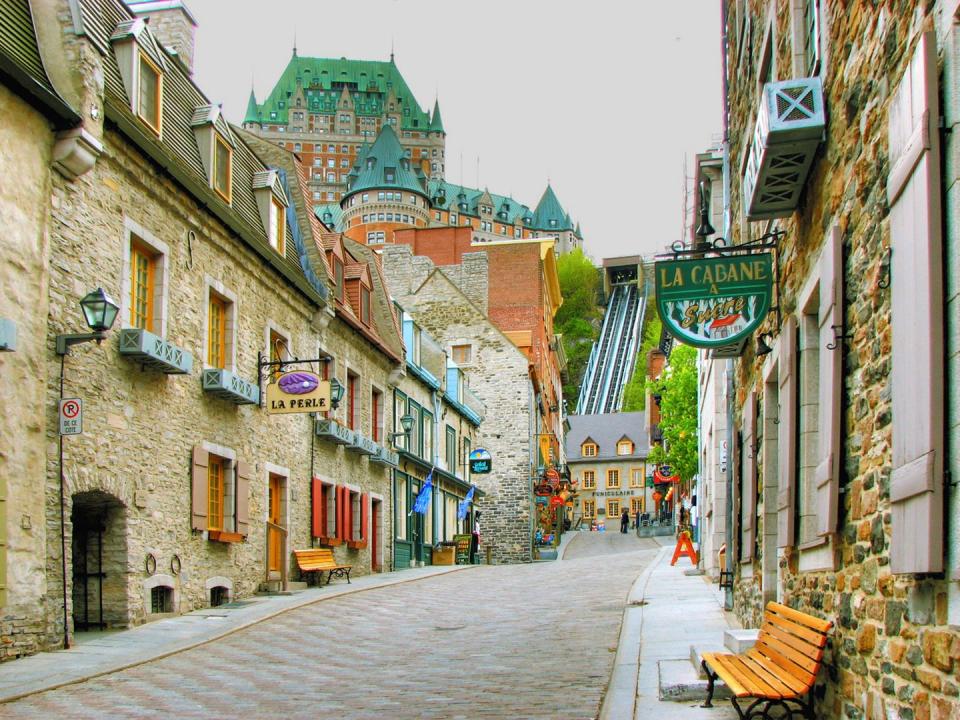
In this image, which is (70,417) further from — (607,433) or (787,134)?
(607,433)

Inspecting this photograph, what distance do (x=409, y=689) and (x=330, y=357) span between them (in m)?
13.9

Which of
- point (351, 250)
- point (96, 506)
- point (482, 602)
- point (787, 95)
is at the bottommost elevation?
point (482, 602)

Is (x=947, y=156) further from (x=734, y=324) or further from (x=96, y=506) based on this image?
(x=96, y=506)

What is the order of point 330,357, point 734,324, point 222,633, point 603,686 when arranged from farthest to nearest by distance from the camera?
point 330,357 < point 222,633 < point 603,686 < point 734,324

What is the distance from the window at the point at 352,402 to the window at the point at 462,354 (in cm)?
2043

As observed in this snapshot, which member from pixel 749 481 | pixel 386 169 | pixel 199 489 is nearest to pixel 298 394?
pixel 199 489

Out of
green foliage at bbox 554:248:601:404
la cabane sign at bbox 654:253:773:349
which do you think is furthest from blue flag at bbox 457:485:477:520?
green foliage at bbox 554:248:601:404

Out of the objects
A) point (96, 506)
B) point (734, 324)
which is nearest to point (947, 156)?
point (734, 324)

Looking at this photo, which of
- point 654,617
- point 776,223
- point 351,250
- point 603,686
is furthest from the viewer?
point 351,250

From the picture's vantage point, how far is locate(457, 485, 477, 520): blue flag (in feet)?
125

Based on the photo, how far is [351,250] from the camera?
29766 mm

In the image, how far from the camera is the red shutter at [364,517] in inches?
1008

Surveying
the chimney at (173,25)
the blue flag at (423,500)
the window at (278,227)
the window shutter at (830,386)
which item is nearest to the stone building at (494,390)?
the blue flag at (423,500)

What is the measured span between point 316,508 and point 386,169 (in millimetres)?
110381
